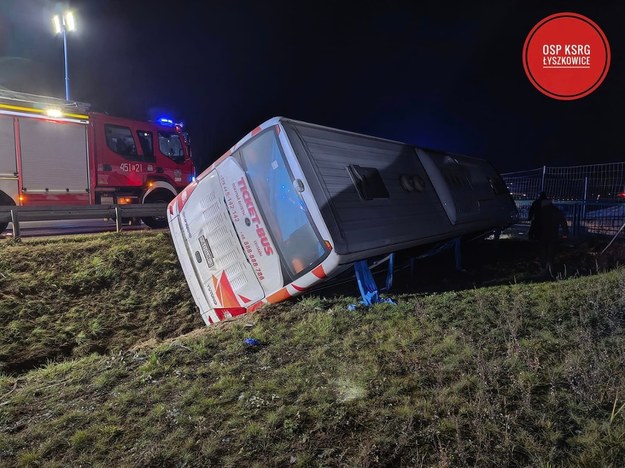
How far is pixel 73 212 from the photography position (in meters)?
8.67

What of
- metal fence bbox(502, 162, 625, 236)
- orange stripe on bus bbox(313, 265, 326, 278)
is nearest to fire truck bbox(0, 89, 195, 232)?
orange stripe on bus bbox(313, 265, 326, 278)

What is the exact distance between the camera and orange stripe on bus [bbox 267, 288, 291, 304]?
452 centimetres

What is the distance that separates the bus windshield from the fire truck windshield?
7733mm

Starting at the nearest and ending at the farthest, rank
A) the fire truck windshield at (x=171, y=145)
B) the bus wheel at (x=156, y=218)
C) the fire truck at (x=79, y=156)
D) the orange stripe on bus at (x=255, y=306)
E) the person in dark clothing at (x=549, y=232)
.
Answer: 1. the orange stripe on bus at (x=255, y=306)
2. the person in dark clothing at (x=549, y=232)
3. the fire truck at (x=79, y=156)
4. the bus wheel at (x=156, y=218)
5. the fire truck windshield at (x=171, y=145)

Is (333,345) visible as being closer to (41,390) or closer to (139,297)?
(41,390)

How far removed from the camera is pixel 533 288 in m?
5.39

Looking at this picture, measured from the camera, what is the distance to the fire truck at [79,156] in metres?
9.69

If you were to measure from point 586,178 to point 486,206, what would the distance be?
4.38 metres

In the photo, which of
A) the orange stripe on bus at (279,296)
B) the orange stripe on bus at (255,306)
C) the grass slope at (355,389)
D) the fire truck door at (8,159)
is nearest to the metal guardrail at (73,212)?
the fire truck door at (8,159)

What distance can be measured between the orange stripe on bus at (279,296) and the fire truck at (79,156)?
8.03m

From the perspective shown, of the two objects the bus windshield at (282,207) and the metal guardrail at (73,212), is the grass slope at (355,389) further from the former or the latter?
the metal guardrail at (73,212)

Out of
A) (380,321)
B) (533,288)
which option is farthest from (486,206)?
(380,321)

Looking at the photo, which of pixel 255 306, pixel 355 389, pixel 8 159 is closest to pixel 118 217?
pixel 8 159

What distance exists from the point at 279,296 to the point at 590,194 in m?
10.2
